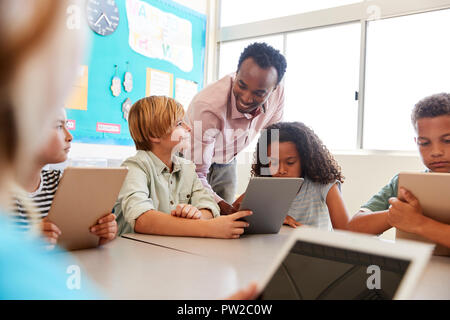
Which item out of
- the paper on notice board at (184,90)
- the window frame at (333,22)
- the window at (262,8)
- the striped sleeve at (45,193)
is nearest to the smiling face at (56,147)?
the striped sleeve at (45,193)

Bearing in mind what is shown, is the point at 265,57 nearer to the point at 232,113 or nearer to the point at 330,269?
the point at 232,113

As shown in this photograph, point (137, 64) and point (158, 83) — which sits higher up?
point (137, 64)

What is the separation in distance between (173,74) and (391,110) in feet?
6.10

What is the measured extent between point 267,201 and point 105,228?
0.50 m

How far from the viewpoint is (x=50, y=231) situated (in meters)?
0.89

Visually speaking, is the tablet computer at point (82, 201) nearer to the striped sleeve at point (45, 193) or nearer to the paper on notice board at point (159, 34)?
the striped sleeve at point (45, 193)

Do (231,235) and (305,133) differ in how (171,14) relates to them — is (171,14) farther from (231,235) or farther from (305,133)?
(231,235)

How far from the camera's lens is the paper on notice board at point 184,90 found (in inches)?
142

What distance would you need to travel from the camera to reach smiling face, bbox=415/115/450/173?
143 cm

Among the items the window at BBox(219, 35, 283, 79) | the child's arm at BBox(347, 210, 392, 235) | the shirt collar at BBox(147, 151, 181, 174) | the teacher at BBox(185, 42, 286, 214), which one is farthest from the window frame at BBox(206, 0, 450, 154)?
the shirt collar at BBox(147, 151, 181, 174)

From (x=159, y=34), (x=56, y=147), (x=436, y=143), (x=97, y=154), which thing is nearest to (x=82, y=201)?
(x=56, y=147)

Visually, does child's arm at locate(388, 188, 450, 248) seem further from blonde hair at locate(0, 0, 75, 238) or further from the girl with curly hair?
blonde hair at locate(0, 0, 75, 238)

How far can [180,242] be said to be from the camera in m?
1.13

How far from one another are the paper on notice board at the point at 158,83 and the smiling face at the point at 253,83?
4.91 feet
